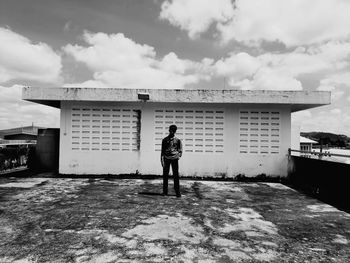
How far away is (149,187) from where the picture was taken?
7.99 m

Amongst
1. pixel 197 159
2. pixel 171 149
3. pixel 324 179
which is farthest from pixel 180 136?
pixel 324 179

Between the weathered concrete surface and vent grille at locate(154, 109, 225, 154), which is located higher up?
vent grille at locate(154, 109, 225, 154)

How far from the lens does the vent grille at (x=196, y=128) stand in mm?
9969

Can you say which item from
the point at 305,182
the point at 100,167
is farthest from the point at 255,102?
the point at 100,167

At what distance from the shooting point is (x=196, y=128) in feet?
32.8

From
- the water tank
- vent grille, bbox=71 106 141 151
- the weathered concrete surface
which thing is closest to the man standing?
the weathered concrete surface

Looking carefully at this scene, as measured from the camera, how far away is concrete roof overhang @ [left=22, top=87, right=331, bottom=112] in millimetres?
9359

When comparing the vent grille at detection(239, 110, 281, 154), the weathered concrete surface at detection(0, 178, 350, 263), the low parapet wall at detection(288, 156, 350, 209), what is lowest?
the weathered concrete surface at detection(0, 178, 350, 263)

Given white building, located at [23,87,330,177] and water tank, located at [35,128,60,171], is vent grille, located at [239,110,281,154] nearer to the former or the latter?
white building, located at [23,87,330,177]

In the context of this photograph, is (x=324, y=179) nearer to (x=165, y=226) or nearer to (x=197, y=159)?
(x=197, y=159)

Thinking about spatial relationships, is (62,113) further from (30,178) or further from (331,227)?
(331,227)

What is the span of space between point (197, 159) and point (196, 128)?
1045 millimetres

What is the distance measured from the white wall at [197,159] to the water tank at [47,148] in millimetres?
1186

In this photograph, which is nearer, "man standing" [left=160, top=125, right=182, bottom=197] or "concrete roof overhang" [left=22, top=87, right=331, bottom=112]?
"man standing" [left=160, top=125, right=182, bottom=197]
